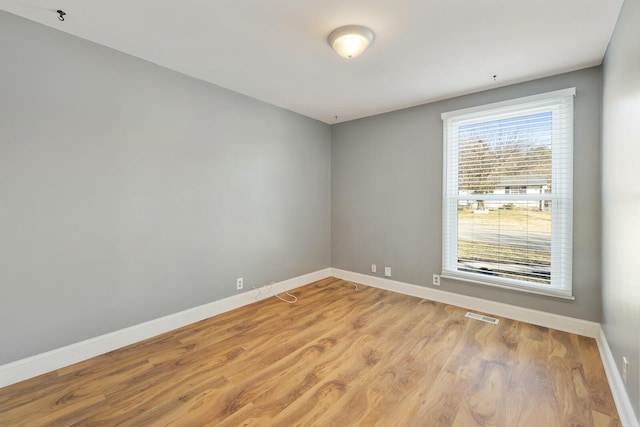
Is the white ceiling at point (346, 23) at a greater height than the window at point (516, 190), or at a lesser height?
greater

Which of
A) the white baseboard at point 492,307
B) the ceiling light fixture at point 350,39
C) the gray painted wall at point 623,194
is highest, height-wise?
the ceiling light fixture at point 350,39

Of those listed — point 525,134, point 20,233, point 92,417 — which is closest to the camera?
point 92,417

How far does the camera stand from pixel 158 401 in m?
1.78

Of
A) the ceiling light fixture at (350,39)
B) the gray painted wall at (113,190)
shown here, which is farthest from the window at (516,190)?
the gray painted wall at (113,190)

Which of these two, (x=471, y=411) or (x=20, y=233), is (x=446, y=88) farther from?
(x=20, y=233)

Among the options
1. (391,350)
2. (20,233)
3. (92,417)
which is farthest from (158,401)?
(391,350)

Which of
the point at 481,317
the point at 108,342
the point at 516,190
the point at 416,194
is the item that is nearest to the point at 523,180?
the point at 516,190

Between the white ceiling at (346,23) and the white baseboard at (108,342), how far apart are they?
2.41 meters

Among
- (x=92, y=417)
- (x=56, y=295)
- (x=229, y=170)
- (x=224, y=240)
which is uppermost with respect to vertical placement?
(x=229, y=170)

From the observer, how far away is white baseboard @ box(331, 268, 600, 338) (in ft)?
8.77

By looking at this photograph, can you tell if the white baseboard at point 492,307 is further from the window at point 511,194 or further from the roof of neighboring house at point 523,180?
the roof of neighboring house at point 523,180

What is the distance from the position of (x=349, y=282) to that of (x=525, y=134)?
2927 mm

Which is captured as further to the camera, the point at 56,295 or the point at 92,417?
the point at 56,295

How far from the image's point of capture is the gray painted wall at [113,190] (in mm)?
1961
